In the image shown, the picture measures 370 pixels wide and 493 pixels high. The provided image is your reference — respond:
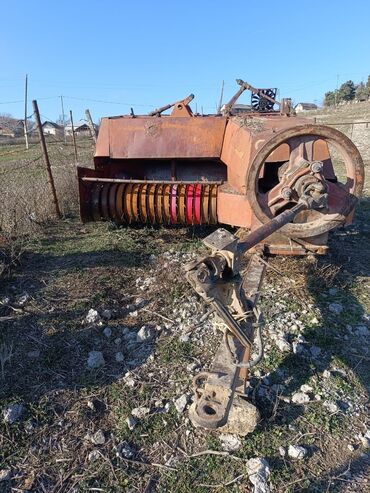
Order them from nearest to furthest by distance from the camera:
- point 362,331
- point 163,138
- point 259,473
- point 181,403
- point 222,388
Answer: point 222,388 → point 259,473 → point 181,403 → point 362,331 → point 163,138

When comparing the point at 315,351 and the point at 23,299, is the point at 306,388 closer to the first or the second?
the point at 315,351

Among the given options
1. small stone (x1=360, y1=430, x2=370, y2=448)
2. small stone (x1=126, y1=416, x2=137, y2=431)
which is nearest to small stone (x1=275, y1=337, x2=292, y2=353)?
small stone (x1=360, y1=430, x2=370, y2=448)

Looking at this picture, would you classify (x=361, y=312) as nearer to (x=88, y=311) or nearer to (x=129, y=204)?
(x=88, y=311)

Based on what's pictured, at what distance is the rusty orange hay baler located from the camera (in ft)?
6.95

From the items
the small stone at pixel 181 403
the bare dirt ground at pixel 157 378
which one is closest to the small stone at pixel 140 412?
the bare dirt ground at pixel 157 378

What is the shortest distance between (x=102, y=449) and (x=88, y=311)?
1.40 m

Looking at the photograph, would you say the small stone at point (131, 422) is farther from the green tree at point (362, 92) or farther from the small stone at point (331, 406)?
the green tree at point (362, 92)

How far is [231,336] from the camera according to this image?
2.38 meters

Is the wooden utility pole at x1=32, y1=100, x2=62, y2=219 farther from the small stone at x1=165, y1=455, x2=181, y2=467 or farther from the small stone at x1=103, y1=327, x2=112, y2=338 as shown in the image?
the small stone at x1=165, y1=455, x2=181, y2=467

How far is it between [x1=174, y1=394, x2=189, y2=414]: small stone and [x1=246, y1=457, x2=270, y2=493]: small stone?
55 centimetres

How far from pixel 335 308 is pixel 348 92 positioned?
168ft

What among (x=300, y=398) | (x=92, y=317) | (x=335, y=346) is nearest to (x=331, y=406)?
(x=300, y=398)

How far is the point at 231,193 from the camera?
165 inches

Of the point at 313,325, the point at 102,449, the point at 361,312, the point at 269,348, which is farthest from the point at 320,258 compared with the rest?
the point at 102,449
